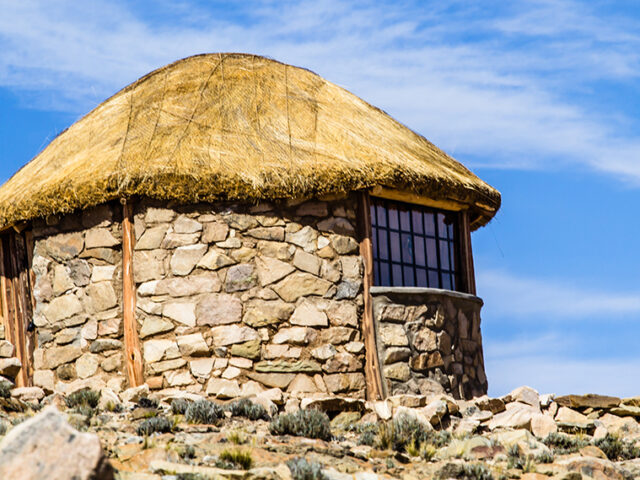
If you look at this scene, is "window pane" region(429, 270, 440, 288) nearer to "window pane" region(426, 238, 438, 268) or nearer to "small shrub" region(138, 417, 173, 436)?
"window pane" region(426, 238, 438, 268)

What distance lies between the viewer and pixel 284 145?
12719mm

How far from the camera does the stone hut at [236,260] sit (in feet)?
39.4

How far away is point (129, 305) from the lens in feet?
40.2

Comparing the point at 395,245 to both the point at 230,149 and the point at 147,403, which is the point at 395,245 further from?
the point at 147,403

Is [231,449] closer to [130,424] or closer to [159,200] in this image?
[130,424]

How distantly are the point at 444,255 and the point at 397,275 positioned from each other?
1137 mm

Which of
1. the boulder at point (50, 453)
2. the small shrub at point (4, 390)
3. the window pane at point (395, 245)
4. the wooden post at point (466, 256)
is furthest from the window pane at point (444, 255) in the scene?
the boulder at point (50, 453)

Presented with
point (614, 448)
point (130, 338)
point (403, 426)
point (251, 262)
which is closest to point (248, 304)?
point (251, 262)

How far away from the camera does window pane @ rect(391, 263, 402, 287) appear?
13008 millimetres

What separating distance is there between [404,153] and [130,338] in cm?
428

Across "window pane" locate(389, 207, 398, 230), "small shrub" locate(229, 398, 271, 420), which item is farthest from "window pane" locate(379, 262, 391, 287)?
"small shrub" locate(229, 398, 271, 420)

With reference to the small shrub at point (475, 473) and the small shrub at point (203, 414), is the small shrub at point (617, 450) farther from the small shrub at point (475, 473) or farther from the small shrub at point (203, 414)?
the small shrub at point (203, 414)

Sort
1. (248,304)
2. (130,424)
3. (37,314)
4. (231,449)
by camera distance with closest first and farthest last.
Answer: (231,449) → (130,424) → (248,304) → (37,314)

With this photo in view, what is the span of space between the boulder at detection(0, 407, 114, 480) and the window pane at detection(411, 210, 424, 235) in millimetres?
8226
